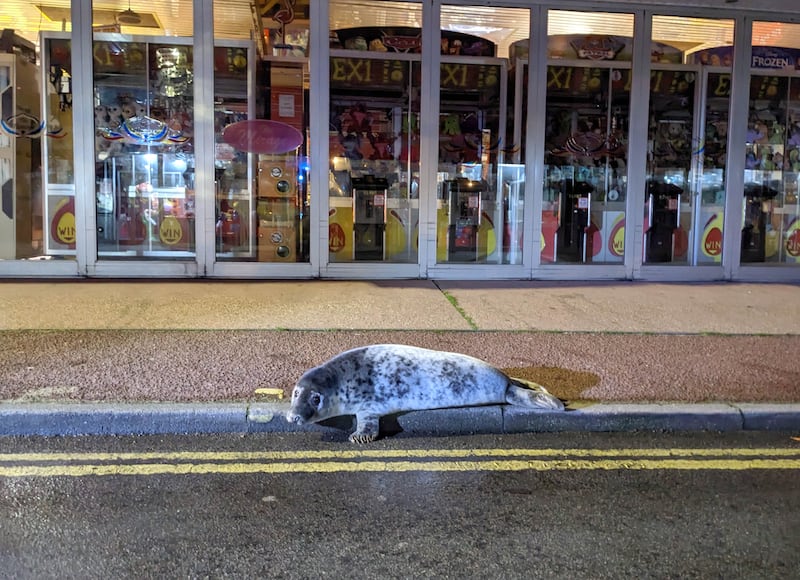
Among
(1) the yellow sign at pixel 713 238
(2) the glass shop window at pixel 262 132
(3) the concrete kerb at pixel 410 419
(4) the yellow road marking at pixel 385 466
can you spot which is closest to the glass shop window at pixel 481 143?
(2) the glass shop window at pixel 262 132

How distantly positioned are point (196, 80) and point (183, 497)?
7.20 metres

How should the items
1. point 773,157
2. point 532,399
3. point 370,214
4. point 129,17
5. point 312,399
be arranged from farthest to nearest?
1. point 773,157
2. point 370,214
3. point 129,17
4. point 532,399
5. point 312,399

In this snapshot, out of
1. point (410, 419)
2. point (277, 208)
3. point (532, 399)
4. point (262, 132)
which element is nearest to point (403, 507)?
point (410, 419)

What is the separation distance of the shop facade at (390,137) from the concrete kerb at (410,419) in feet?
17.8

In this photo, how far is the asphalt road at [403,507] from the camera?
312cm

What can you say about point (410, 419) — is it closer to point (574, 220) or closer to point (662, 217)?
point (574, 220)

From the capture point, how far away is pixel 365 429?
4598 millimetres

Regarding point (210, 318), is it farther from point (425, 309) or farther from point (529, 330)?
point (529, 330)

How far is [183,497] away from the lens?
146 inches

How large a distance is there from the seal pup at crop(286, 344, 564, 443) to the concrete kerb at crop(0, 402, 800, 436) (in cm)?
8

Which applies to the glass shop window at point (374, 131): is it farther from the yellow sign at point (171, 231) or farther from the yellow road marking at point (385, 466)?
the yellow road marking at point (385, 466)

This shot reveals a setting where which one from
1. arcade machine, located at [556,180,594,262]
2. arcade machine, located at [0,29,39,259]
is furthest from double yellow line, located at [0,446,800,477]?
arcade machine, located at [0,29,39,259]

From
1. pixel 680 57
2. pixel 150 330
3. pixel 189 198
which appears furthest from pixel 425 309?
pixel 680 57

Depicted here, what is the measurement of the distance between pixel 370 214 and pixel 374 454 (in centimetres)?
671
